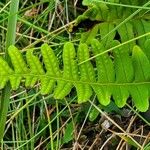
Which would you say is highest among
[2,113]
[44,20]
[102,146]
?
[44,20]

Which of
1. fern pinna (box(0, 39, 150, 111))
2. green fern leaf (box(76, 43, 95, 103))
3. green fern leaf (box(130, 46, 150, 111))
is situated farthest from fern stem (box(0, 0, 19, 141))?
green fern leaf (box(130, 46, 150, 111))

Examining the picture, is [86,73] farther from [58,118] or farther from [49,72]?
[58,118]

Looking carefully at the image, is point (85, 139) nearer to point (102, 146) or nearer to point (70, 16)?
point (102, 146)

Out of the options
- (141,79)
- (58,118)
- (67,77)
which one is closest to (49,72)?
(67,77)

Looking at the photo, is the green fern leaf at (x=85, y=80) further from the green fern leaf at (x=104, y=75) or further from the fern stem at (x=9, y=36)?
the fern stem at (x=9, y=36)

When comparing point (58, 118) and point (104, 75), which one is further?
A: point (58, 118)

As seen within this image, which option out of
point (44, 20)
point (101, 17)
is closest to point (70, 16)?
point (44, 20)
